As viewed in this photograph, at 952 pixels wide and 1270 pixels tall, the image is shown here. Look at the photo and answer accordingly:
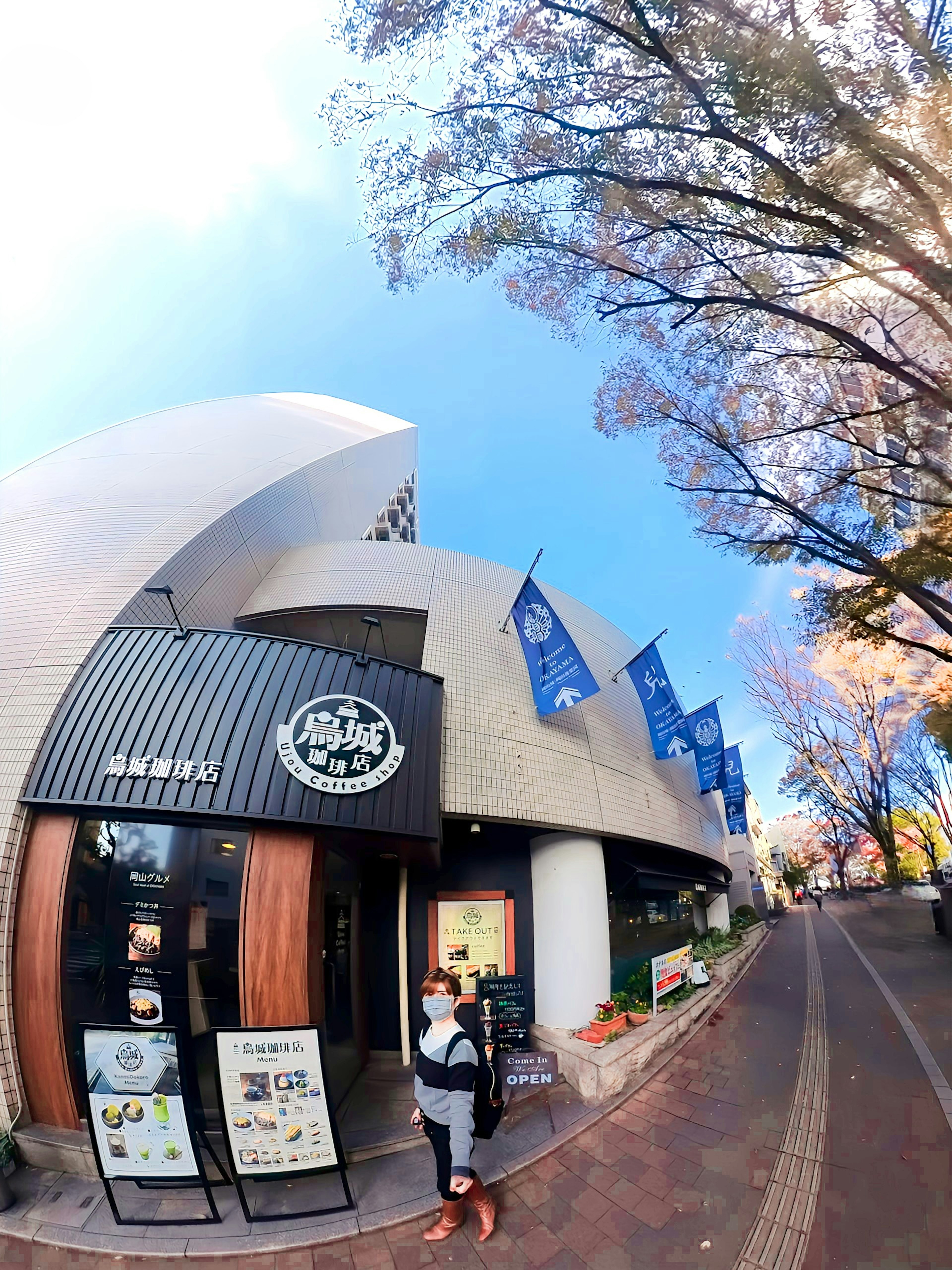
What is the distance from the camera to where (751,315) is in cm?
608

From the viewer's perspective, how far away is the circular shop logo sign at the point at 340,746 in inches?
207

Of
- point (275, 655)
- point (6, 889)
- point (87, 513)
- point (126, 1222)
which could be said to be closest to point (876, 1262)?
point (126, 1222)

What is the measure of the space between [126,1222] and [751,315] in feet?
36.7

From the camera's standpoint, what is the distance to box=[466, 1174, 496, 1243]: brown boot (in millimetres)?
3371

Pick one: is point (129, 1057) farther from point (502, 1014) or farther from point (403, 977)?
point (502, 1014)

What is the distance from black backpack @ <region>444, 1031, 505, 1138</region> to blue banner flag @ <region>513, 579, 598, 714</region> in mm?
4479

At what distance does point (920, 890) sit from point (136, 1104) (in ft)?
122

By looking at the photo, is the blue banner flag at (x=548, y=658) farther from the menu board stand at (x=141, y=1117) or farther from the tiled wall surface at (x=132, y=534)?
the menu board stand at (x=141, y=1117)

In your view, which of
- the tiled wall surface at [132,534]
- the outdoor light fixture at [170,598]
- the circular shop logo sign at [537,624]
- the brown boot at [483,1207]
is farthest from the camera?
the circular shop logo sign at [537,624]

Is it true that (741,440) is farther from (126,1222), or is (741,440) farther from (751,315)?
(126,1222)

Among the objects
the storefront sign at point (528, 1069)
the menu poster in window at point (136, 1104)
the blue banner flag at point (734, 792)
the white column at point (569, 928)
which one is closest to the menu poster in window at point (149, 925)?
the menu poster in window at point (136, 1104)

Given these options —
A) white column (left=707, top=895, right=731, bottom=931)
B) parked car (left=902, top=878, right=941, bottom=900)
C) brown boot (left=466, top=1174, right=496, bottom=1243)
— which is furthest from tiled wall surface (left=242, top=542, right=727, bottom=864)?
parked car (left=902, top=878, right=941, bottom=900)

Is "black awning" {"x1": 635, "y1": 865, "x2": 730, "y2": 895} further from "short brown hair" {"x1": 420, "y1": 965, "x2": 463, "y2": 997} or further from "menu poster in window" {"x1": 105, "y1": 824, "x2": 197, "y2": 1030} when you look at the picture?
"menu poster in window" {"x1": 105, "y1": 824, "x2": 197, "y2": 1030}

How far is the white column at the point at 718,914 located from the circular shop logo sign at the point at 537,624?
1338 centimetres
